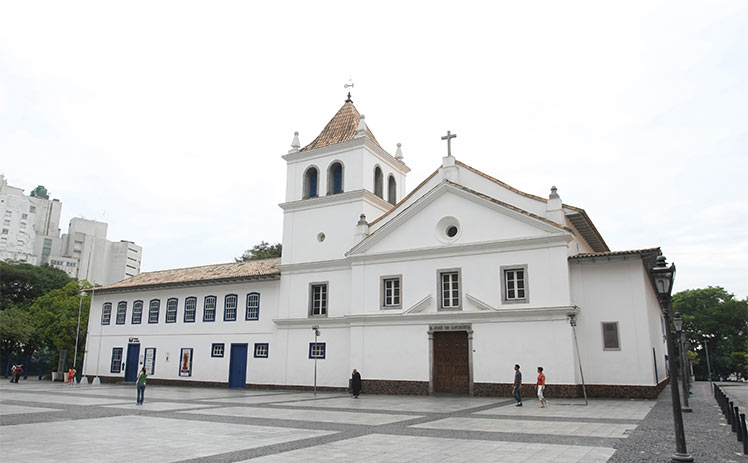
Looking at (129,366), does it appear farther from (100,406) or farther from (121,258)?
(121,258)

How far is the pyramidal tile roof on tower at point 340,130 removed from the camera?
3031 centimetres

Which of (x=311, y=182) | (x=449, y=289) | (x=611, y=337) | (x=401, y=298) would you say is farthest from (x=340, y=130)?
(x=611, y=337)

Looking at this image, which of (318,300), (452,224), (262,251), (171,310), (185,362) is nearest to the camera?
(452,224)

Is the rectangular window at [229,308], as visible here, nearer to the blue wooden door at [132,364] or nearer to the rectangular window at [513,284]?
the blue wooden door at [132,364]

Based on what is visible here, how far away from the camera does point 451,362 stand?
2378 cm

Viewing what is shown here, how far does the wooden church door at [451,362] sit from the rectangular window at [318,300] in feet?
22.6

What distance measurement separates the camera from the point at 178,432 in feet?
41.5

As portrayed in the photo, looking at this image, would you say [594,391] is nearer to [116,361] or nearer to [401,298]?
[401,298]

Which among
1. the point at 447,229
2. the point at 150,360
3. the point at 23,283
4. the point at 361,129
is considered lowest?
the point at 150,360

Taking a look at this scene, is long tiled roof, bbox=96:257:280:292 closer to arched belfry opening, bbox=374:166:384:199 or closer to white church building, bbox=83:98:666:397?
white church building, bbox=83:98:666:397

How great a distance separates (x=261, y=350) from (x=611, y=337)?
697 inches

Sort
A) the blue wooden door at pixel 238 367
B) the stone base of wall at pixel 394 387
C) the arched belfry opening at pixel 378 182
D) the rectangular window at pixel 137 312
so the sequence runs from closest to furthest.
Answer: the stone base of wall at pixel 394 387 < the blue wooden door at pixel 238 367 < the arched belfry opening at pixel 378 182 < the rectangular window at pixel 137 312

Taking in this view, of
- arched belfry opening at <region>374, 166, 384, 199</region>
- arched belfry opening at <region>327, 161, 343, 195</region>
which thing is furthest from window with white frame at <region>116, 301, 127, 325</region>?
arched belfry opening at <region>374, 166, 384, 199</region>

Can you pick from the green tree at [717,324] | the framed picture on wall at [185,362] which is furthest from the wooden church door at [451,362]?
the green tree at [717,324]
